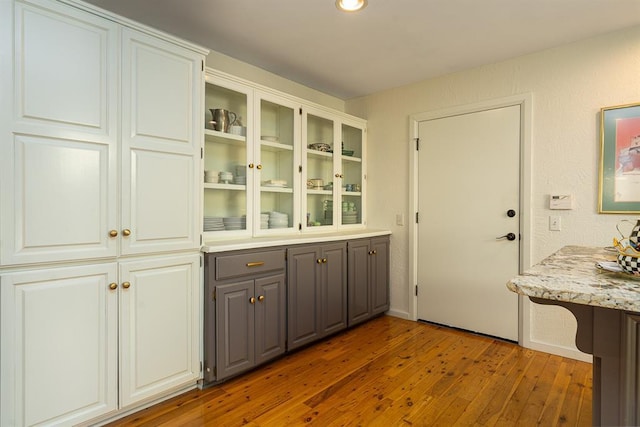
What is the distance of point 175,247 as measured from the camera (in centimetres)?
204

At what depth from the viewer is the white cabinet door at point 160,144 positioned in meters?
1.85

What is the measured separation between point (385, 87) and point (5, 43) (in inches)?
120

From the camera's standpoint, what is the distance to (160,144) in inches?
77.5

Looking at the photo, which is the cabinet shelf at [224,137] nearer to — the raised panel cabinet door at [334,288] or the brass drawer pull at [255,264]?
the brass drawer pull at [255,264]

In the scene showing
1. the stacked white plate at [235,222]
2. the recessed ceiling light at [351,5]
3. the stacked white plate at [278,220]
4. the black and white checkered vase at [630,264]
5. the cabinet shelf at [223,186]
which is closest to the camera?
the black and white checkered vase at [630,264]

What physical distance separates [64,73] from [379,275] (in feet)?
9.78

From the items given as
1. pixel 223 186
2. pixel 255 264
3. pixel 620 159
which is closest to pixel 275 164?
pixel 223 186

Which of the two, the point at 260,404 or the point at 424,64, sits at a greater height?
the point at 424,64

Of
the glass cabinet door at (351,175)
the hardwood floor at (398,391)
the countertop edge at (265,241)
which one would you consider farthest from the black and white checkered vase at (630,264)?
the glass cabinet door at (351,175)

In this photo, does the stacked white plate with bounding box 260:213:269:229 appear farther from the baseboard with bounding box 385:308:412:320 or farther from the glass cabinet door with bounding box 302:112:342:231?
the baseboard with bounding box 385:308:412:320

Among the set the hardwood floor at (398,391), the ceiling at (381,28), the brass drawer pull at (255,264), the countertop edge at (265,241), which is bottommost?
the hardwood floor at (398,391)

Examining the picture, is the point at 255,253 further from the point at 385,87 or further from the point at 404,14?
the point at 385,87

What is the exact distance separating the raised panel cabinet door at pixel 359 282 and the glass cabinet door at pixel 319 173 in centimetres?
38

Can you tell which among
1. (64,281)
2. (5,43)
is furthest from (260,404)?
(5,43)
